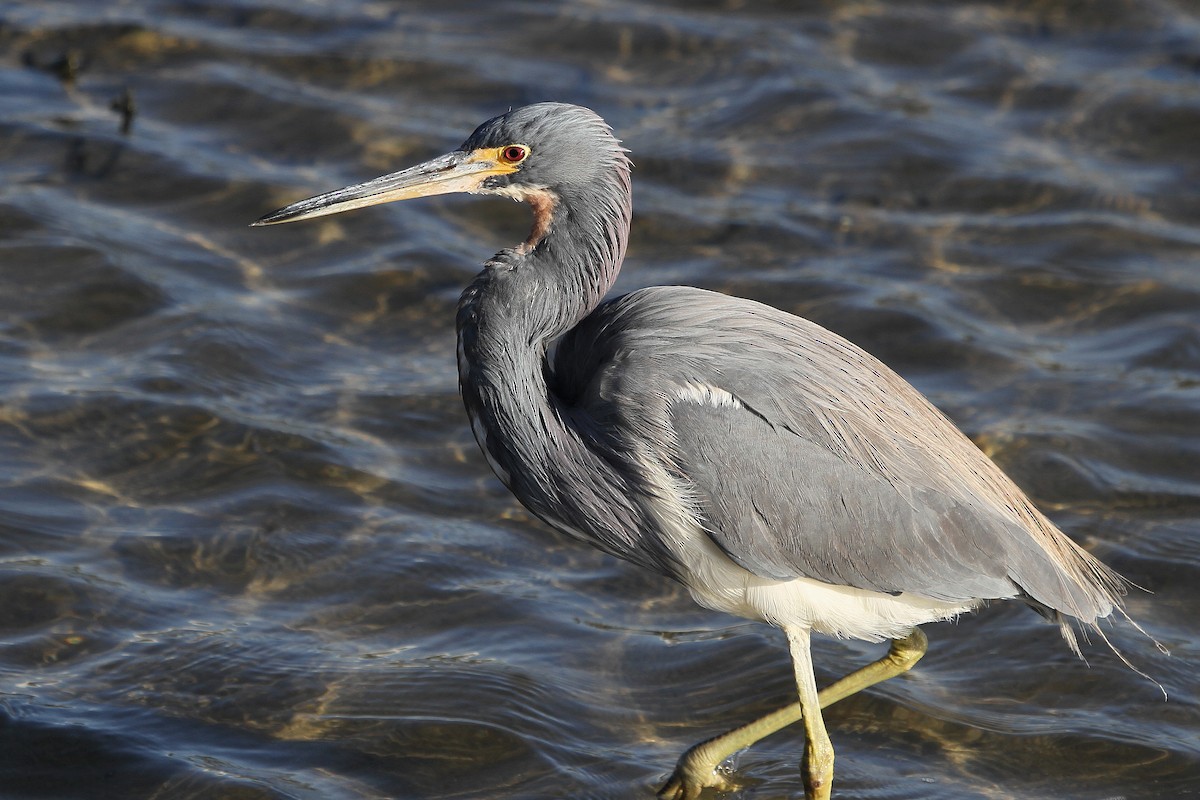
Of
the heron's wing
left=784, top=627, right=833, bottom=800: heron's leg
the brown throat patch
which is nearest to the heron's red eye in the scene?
the brown throat patch

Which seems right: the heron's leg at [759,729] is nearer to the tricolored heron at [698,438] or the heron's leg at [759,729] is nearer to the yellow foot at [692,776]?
the yellow foot at [692,776]

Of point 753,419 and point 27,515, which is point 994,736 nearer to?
point 753,419

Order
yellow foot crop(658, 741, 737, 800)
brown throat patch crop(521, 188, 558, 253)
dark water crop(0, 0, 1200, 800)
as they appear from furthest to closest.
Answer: dark water crop(0, 0, 1200, 800)
yellow foot crop(658, 741, 737, 800)
brown throat patch crop(521, 188, 558, 253)

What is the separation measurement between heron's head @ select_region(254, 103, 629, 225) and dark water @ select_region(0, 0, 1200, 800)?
6.24 feet

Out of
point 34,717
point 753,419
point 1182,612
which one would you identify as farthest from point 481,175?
point 1182,612

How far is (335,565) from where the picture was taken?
6.71 meters

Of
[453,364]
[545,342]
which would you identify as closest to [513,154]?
[545,342]

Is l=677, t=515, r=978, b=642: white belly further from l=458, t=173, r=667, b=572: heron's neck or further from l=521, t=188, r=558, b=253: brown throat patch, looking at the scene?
l=521, t=188, r=558, b=253: brown throat patch

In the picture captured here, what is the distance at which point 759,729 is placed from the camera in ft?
18.6

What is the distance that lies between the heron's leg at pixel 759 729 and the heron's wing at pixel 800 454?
0.56 meters

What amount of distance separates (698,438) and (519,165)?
1035 millimetres

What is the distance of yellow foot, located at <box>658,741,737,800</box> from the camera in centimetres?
557

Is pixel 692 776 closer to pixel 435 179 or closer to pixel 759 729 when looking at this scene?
pixel 759 729

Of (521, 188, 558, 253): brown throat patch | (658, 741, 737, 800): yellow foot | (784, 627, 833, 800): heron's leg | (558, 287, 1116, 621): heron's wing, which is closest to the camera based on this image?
(558, 287, 1116, 621): heron's wing
